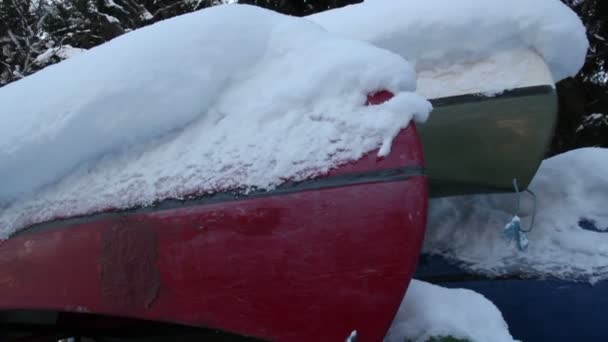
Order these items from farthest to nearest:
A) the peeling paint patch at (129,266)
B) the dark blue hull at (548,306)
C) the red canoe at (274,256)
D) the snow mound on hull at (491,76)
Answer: the dark blue hull at (548,306), the snow mound on hull at (491,76), the peeling paint patch at (129,266), the red canoe at (274,256)

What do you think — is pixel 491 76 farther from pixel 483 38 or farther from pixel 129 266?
pixel 129 266

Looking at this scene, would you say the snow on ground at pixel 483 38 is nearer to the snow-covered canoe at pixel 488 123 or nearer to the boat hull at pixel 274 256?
the snow-covered canoe at pixel 488 123

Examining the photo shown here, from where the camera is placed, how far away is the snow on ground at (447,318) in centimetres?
161

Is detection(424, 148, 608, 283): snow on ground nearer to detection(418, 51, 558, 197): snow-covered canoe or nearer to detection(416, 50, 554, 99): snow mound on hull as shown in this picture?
detection(418, 51, 558, 197): snow-covered canoe

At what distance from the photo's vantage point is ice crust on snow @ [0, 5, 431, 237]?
1616 millimetres

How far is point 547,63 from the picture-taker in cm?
233

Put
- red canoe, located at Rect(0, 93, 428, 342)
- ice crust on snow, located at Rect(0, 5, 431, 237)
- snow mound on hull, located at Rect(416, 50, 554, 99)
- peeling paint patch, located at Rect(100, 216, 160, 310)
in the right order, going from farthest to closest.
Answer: snow mound on hull, located at Rect(416, 50, 554, 99), peeling paint patch, located at Rect(100, 216, 160, 310), ice crust on snow, located at Rect(0, 5, 431, 237), red canoe, located at Rect(0, 93, 428, 342)

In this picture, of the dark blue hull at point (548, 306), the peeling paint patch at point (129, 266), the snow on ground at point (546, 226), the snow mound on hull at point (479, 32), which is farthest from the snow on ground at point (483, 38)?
the peeling paint patch at point (129, 266)

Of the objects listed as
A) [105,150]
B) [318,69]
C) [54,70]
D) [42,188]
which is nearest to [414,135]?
[318,69]

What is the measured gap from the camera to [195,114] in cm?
188

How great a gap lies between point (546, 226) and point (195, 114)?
1698mm

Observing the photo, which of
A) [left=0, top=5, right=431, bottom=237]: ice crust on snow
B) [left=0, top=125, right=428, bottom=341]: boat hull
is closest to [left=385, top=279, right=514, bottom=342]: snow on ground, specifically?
[left=0, top=125, right=428, bottom=341]: boat hull

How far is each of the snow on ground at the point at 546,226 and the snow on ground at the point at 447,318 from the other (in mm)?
826

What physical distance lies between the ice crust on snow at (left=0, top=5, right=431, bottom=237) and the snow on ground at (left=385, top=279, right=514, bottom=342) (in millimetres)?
558
